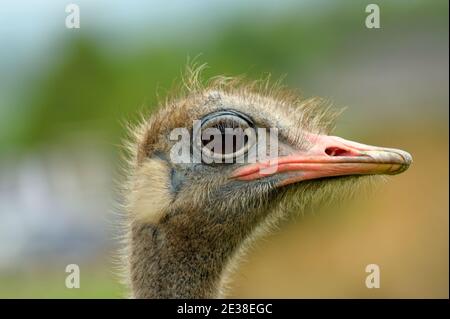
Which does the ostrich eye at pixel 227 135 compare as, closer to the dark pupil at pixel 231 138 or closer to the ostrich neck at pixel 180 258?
the dark pupil at pixel 231 138

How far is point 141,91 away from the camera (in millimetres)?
24047

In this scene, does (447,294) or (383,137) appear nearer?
(447,294)

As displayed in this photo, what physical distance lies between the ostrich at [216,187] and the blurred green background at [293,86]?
27.7 inches

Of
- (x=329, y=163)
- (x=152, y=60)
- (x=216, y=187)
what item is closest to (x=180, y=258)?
(x=216, y=187)

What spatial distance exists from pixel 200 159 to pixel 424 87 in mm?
14872

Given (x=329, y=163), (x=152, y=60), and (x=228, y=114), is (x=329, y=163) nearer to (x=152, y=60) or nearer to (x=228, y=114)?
(x=228, y=114)

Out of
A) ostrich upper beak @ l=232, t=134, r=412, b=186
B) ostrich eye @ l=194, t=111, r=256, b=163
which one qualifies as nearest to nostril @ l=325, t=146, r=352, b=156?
ostrich upper beak @ l=232, t=134, r=412, b=186

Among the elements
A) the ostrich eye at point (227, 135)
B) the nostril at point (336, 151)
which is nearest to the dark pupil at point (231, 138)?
the ostrich eye at point (227, 135)

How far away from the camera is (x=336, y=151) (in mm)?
5027

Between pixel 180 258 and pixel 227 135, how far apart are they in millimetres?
629

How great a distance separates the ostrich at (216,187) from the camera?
202 inches

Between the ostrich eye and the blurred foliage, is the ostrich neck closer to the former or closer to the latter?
the ostrich eye
